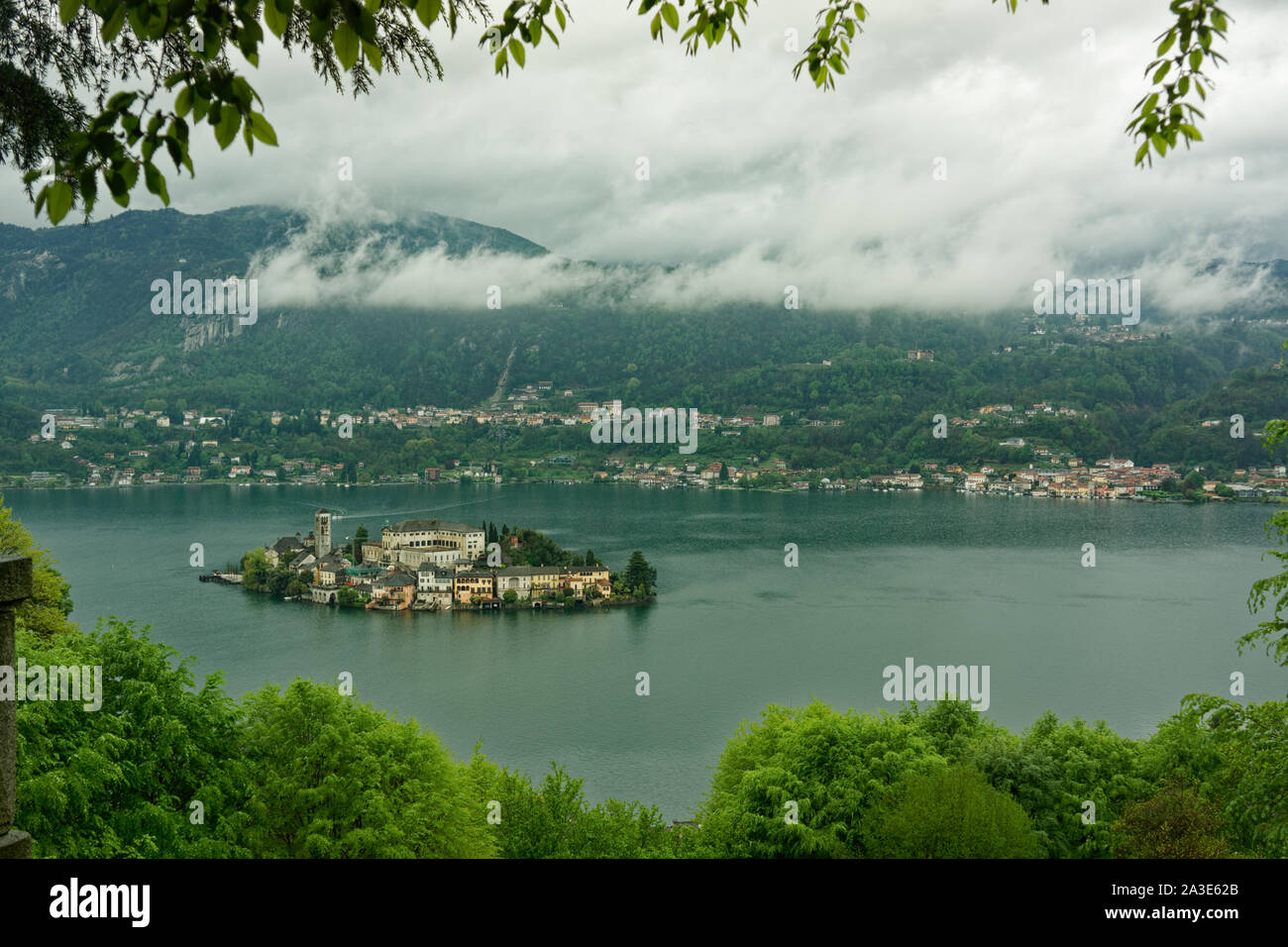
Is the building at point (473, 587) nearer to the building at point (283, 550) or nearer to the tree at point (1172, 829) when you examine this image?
the building at point (283, 550)

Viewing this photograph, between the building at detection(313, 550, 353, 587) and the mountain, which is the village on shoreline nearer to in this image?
the mountain

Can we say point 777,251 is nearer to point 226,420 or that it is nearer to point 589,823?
point 226,420

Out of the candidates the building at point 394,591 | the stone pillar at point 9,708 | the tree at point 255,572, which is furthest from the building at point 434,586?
the stone pillar at point 9,708

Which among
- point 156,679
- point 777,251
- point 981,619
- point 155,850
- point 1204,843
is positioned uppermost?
point 777,251

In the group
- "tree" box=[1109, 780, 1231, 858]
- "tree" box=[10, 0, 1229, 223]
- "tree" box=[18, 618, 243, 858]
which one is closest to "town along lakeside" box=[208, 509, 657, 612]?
"tree" box=[1109, 780, 1231, 858]

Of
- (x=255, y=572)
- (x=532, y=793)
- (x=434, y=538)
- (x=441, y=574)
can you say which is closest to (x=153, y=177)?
(x=532, y=793)
